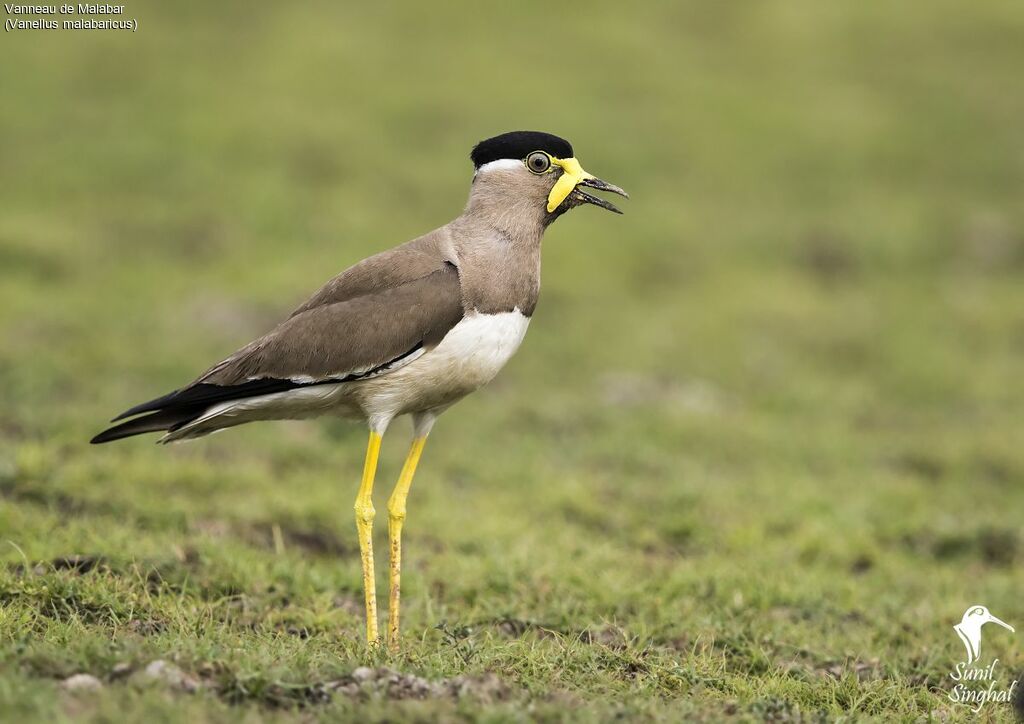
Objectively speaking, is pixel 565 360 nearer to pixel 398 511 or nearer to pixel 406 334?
pixel 398 511

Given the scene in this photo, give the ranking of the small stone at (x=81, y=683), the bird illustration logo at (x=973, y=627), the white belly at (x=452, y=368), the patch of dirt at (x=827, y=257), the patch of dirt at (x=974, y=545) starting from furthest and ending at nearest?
1. the patch of dirt at (x=827, y=257)
2. the patch of dirt at (x=974, y=545)
3. the bird illustration logo at (x=973, y=627)
4. the white belly at (x=452, y=368)
5. the small stone at (x=81, y=683)

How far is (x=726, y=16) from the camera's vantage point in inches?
774

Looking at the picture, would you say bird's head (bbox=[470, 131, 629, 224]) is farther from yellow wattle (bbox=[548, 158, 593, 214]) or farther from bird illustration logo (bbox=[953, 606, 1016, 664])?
bird illustration logo (bbox=[953, 606, 1016, 664])

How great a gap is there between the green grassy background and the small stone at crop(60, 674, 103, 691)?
0.28 ft

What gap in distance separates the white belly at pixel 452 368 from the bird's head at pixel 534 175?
1.86ft

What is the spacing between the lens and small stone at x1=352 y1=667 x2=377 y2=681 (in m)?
4.30

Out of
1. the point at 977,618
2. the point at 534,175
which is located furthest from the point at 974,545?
the point at 534,175

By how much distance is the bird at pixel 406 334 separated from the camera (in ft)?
17.0

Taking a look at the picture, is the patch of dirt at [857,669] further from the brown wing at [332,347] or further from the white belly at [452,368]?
the brown wing at [332,347]

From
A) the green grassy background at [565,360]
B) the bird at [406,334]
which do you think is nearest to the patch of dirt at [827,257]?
the green grassy background at [565,360]

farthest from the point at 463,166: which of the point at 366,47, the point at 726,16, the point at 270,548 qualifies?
the point at 270,548

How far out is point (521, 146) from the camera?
18.4ft

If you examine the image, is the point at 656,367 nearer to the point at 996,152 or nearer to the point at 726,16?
the point at 996,152

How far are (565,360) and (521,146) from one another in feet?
20.2
